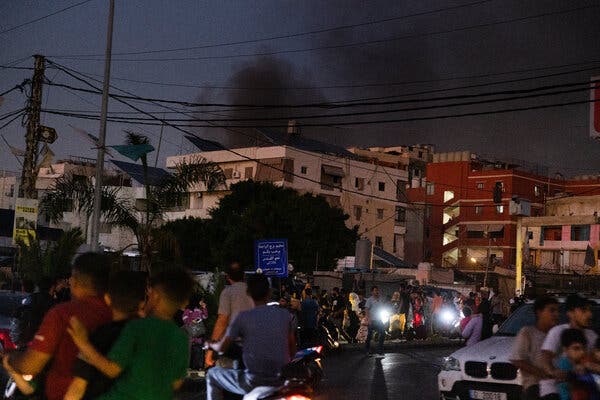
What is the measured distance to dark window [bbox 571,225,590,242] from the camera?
78562mm

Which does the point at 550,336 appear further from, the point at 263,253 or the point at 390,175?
the point at 390,175

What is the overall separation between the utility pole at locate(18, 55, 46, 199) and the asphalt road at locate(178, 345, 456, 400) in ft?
33.4

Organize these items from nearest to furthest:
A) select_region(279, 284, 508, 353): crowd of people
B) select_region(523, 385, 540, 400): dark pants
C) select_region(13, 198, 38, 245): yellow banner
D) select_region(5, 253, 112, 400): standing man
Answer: select_region(5, 253, 112, 400): standing man
select_region(523, 385, 540, 400): dark pants
select_region(279, 284, 508, 353): crowd of people
select_region(13, 198, 38, 245): yellow banner

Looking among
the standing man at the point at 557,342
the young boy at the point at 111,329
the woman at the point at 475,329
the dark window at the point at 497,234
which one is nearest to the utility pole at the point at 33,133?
the woman at the point at 475,329

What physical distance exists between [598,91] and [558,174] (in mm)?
68062

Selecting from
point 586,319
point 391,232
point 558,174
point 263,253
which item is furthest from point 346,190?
point 586,319

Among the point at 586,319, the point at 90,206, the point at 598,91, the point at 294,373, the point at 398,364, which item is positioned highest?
the point at 598,91

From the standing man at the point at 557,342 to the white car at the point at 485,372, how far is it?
355cm

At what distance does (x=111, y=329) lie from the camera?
4.80m

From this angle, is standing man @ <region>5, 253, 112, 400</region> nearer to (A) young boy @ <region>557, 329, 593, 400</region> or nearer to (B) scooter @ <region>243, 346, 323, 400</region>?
(B) scooter @ <region>243, 346, 323, 400</region>

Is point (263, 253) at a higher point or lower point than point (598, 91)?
lower

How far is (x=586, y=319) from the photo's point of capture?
8.12 metres

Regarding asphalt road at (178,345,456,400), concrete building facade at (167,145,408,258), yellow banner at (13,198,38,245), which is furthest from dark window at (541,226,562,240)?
yellow banner at (13,198,38,245)

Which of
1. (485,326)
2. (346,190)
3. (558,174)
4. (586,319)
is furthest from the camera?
(558,174)
